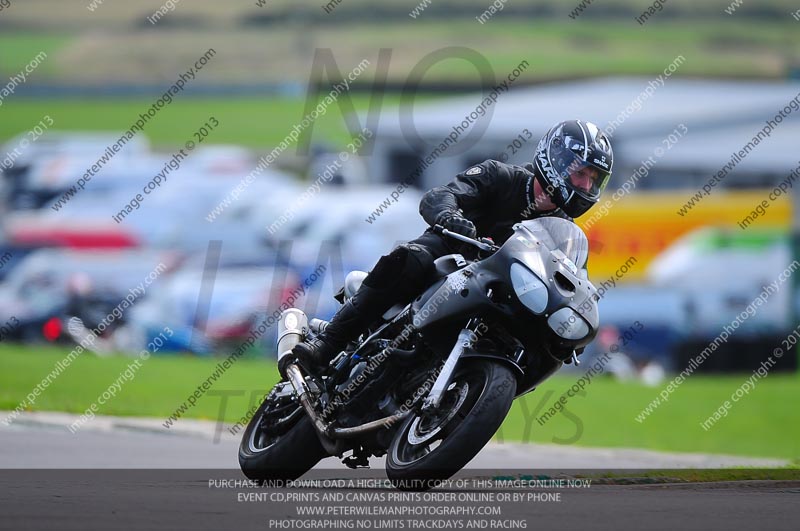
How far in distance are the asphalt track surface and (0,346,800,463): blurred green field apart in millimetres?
3509

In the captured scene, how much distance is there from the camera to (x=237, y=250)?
28609 millimetres

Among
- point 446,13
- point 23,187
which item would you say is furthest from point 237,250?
point 446,13

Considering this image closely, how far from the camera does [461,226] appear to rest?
7.40 m

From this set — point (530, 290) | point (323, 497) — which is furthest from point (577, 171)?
point (323, 497)

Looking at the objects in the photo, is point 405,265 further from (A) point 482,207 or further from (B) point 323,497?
(B) point 323,497

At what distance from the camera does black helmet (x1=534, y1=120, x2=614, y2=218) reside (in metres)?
7.62

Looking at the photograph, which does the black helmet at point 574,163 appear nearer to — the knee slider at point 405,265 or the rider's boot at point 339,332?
the knee slider at point 405,265

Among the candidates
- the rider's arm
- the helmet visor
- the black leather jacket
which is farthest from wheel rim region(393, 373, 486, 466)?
the helmet visor

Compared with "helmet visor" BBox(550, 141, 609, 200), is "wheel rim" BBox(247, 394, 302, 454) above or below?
below

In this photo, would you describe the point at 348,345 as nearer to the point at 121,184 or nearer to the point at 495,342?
the point at 495,342

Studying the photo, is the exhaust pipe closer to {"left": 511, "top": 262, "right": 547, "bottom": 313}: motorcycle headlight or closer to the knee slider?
the knee slider

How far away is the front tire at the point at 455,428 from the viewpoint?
6.73 m

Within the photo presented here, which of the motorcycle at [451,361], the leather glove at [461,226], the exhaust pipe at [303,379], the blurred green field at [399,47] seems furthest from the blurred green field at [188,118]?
the leather glove at [461,226]

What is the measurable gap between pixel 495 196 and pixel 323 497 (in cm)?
213
